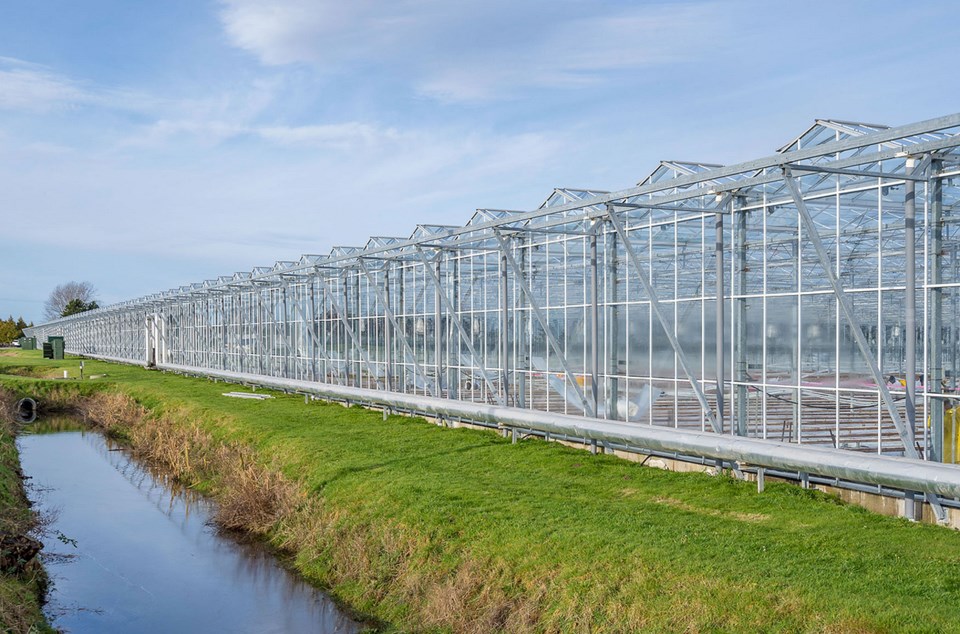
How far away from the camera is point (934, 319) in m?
12.2

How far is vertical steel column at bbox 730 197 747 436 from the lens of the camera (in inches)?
610

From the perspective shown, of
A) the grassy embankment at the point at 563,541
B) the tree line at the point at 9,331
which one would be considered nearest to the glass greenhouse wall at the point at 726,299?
the grassy embankment at the point at 563,541

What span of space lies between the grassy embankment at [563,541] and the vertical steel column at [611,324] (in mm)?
1714

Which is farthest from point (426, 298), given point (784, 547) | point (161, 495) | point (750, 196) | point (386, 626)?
point (784, 547)

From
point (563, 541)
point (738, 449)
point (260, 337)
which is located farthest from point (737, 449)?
point (260, 337)

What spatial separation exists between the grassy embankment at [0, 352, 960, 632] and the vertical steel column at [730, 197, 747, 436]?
176cm

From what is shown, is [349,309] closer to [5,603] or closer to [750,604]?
[5,603]

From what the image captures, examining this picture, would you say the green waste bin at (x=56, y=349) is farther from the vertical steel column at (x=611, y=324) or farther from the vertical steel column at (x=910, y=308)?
the vertical steel column at (x=910, y=308)

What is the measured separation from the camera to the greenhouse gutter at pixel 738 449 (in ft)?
35.2

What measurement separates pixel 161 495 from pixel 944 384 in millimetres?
18342

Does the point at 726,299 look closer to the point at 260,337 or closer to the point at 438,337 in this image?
the point at 438,337

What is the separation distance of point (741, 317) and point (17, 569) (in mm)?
12592

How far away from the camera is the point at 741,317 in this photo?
15.6m

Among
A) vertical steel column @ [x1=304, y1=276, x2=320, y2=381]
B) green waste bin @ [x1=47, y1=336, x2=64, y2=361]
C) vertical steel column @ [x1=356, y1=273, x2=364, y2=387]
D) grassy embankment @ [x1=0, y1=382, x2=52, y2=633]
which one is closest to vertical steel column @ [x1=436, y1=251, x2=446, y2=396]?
vertical steel column @ [x1=356, y1=273, x2=364, y2=387]
